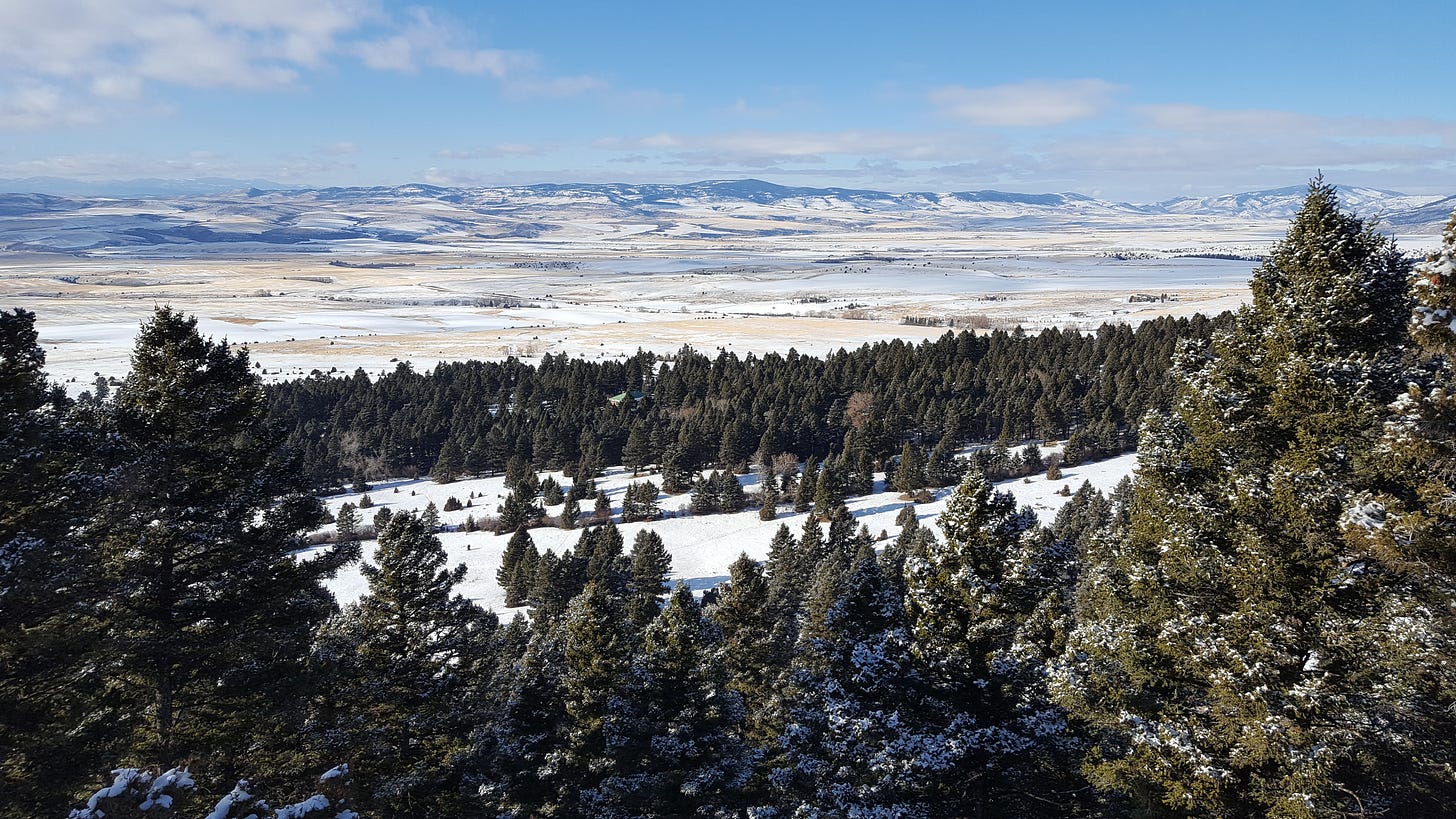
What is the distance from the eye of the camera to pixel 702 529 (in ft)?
190

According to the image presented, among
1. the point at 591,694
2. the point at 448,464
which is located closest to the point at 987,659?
the point at 591,694

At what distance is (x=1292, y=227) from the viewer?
11.8 metres

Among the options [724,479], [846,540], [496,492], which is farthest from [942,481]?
[496,492]

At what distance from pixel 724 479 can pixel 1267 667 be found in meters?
53.2

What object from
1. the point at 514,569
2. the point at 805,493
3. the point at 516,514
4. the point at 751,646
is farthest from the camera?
the point at 805,493

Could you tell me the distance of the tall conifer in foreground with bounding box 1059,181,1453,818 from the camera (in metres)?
9.45

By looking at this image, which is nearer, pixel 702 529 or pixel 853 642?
pixel 853 642

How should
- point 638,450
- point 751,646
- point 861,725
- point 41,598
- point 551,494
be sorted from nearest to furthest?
point 41,598 < point 861,725 < point 751,646 < point 551,494 < point 638,450

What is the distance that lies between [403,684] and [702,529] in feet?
140

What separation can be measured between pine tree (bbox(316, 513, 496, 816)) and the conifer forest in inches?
2.7

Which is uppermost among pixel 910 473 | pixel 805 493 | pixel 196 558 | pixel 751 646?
pixel 196 558

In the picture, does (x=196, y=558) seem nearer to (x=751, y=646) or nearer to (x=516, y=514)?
(x=751, y=646)

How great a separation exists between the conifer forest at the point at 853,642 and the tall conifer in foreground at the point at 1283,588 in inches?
1.6

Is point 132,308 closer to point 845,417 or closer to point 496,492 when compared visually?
point 496,492
